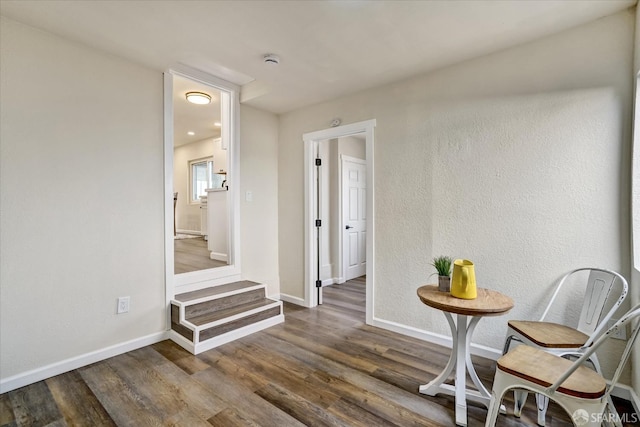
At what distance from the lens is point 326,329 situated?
301 cm

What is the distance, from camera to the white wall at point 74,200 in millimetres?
2031

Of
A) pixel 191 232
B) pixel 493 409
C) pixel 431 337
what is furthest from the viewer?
pixel 191 232

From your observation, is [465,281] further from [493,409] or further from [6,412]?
[6,412]

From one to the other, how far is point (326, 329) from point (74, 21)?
3.22m

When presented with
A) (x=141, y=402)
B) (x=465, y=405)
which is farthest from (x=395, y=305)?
(x=141, y=402)

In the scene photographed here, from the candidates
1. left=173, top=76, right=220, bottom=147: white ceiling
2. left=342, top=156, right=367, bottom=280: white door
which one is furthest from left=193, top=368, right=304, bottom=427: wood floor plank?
left=342, top=156, right=367, bottom=280: white door

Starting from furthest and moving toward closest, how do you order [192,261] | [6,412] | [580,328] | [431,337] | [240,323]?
[192,261], [240,323], [431,337], [580,328], [6,412]

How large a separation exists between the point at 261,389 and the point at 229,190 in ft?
7.13

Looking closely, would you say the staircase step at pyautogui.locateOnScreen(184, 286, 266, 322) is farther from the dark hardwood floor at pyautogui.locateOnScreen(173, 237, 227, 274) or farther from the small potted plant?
the small potted plant

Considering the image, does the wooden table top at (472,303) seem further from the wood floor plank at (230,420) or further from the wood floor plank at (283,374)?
the wood floor plank at (230,420)

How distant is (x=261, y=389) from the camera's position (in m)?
2.01

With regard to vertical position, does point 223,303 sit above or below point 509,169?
below

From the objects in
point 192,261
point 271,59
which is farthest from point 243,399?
point 271,59

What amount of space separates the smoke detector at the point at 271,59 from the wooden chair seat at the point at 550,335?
269 cm
